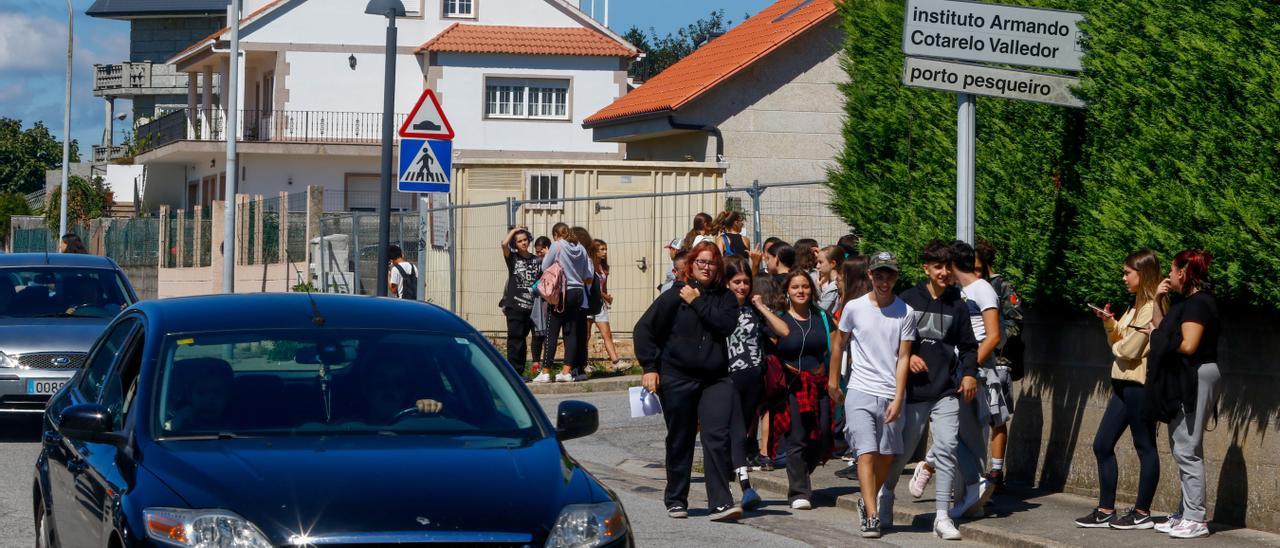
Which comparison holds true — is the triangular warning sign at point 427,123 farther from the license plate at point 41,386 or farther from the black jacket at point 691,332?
the black jacket at point 691,332

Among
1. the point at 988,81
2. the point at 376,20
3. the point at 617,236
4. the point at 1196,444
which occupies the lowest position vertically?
the point at 1196,444

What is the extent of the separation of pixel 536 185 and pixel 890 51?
11601 millimetres

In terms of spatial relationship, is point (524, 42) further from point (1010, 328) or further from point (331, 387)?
point (331, 387)

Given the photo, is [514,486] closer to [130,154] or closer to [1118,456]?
[1118,456]

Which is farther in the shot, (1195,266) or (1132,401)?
(1132,401)

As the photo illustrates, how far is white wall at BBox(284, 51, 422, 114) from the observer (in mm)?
48531

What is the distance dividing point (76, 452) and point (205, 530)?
162 centimetres

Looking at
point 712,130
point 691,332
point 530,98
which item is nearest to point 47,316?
point 691,332

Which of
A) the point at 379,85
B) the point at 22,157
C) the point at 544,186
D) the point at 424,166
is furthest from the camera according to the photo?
the point at 22,157

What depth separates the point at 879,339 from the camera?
9.84 meters

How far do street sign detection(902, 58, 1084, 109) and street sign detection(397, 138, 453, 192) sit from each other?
6.63m

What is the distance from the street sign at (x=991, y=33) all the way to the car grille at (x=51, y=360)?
7580mm

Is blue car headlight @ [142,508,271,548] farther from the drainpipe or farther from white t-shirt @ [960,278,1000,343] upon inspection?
the drainpipe

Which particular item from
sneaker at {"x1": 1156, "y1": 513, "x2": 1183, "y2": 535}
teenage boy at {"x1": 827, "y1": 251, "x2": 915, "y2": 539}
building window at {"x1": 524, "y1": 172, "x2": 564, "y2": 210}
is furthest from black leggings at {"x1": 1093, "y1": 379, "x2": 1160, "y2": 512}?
building window at {"x1": 524, "y1": 172, "x2": 564, "y2": 210}
